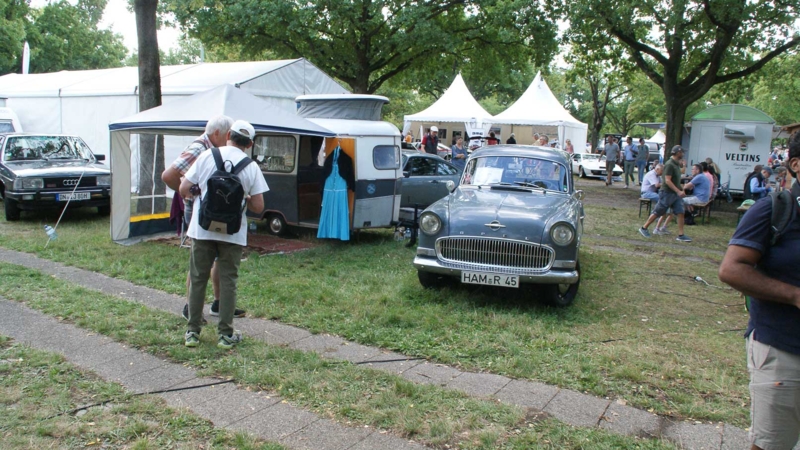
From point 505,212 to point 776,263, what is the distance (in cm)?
429

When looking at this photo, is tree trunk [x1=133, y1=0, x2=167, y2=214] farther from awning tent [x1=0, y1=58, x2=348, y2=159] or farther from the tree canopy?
the tree canopy

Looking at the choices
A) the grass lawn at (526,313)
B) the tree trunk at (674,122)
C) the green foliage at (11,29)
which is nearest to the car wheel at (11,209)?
the grass lawn at (526,313)

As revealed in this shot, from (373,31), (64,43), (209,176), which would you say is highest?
(64,43)

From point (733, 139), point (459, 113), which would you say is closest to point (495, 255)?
point (733, 139)

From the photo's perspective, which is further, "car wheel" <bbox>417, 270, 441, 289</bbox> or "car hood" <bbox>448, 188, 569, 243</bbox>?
"car wheel" <bbox>417, 270, 441, 289</bbox>

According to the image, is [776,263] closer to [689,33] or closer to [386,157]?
[386,157]

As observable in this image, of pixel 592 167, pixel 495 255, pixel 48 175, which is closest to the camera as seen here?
pixel 495 255

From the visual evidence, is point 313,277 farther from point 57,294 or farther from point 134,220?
point 134,220

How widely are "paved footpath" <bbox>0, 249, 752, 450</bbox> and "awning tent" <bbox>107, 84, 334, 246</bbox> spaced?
314 cm

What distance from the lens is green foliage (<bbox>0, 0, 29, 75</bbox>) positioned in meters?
28.4

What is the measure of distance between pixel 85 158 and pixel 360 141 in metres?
6.70

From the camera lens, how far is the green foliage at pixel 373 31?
1789cm

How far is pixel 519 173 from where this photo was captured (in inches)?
320

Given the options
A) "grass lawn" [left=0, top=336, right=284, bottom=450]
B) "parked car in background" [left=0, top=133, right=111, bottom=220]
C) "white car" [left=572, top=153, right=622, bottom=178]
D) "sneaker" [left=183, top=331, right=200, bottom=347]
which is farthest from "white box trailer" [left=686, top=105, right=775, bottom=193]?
"grass lawn" [left=0, top=336, right=284, bottom=450]
